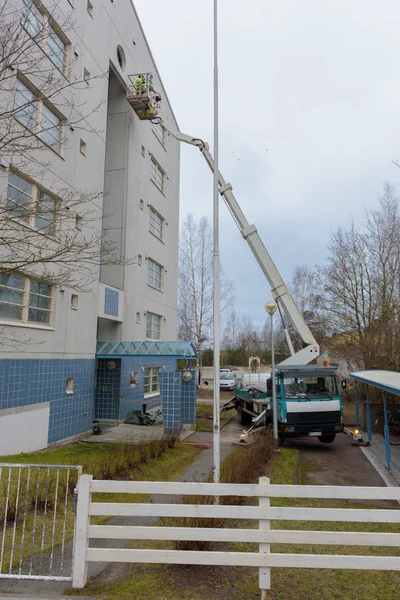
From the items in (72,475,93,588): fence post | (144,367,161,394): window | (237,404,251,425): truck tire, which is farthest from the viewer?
(144,367,161,394): window

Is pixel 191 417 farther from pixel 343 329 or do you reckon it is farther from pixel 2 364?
pixel 343 329

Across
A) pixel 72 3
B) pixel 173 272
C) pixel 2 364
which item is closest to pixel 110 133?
pixel 72 3

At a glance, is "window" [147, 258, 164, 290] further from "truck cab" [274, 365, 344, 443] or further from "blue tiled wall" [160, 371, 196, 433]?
"truck cab" [274, 365, 344, 443]

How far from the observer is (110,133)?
18734 millimetres

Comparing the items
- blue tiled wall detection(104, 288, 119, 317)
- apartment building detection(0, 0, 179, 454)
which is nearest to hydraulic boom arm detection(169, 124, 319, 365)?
apartment building detection(0, 0, 179, 454)

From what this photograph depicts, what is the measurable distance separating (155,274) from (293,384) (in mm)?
11455

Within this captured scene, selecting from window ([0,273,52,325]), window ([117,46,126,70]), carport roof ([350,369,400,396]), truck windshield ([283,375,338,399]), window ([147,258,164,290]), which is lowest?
truck windshield ([283,375,338,399])

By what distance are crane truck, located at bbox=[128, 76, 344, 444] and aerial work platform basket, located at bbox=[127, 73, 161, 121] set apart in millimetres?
5279

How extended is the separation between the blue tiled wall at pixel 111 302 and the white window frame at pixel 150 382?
4.56 meters

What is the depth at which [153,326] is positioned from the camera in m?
21.8

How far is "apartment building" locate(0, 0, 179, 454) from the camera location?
8202mm

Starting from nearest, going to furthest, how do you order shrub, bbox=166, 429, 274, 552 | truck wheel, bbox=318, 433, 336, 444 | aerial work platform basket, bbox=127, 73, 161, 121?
shrub, bbox=166, 429, 274, 552 → truck wheel, bbox=318, 433, 336, 444 → aerial work platform basket, bbox=127, 73, 161, 121

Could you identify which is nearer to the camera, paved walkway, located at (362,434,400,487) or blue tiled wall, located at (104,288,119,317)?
paved walkway, located at (362,434,400,487)

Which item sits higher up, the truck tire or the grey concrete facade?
the grey concrete facade
